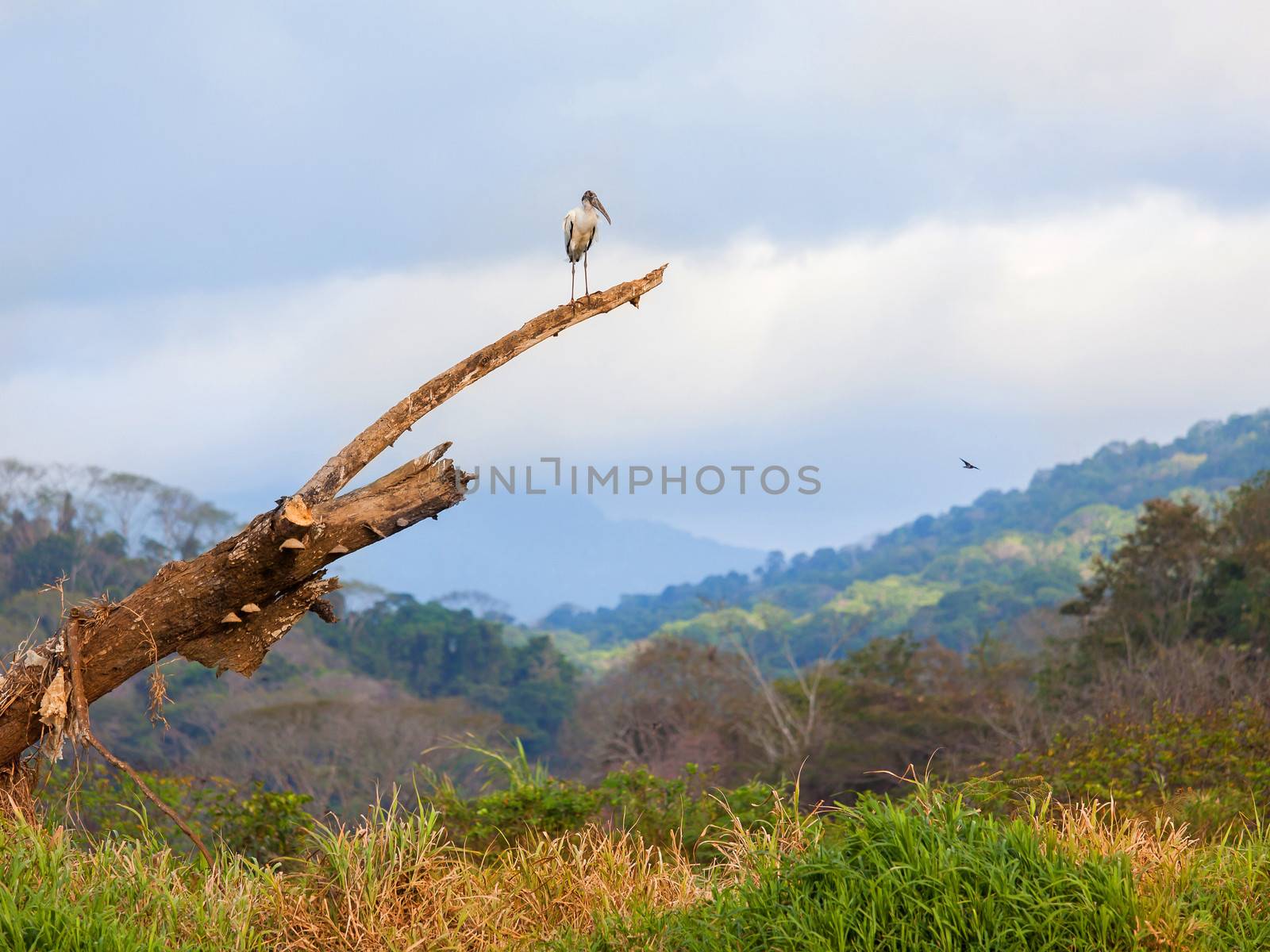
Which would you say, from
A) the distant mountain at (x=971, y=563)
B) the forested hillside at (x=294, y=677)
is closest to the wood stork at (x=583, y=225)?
the forested hillside at (x=294, y=677)

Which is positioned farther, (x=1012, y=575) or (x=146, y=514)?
(x=1012, y=575)

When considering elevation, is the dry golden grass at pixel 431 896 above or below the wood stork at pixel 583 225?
below

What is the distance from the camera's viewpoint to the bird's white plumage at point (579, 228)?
8.74 m

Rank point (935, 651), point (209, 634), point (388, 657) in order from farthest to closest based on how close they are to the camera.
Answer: point (388, 657) < point (935, 651) < point (209, 634)

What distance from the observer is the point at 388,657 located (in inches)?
2093

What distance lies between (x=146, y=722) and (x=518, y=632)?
1564 inches

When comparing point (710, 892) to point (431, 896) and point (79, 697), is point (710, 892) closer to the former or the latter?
point (431, 896)

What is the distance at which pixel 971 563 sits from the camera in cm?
9631

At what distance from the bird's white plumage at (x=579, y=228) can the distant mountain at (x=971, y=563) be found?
189 ft

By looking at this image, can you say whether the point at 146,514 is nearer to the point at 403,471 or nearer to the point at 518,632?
the point at 518,632

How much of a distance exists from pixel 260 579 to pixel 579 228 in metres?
3.80

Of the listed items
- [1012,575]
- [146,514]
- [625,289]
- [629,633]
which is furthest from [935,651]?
[629,633]

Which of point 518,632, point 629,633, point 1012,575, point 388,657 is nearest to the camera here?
point 388,657

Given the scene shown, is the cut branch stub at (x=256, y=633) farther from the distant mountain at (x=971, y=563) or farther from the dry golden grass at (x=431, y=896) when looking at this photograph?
the distant mountain at (x=971, y=563)
